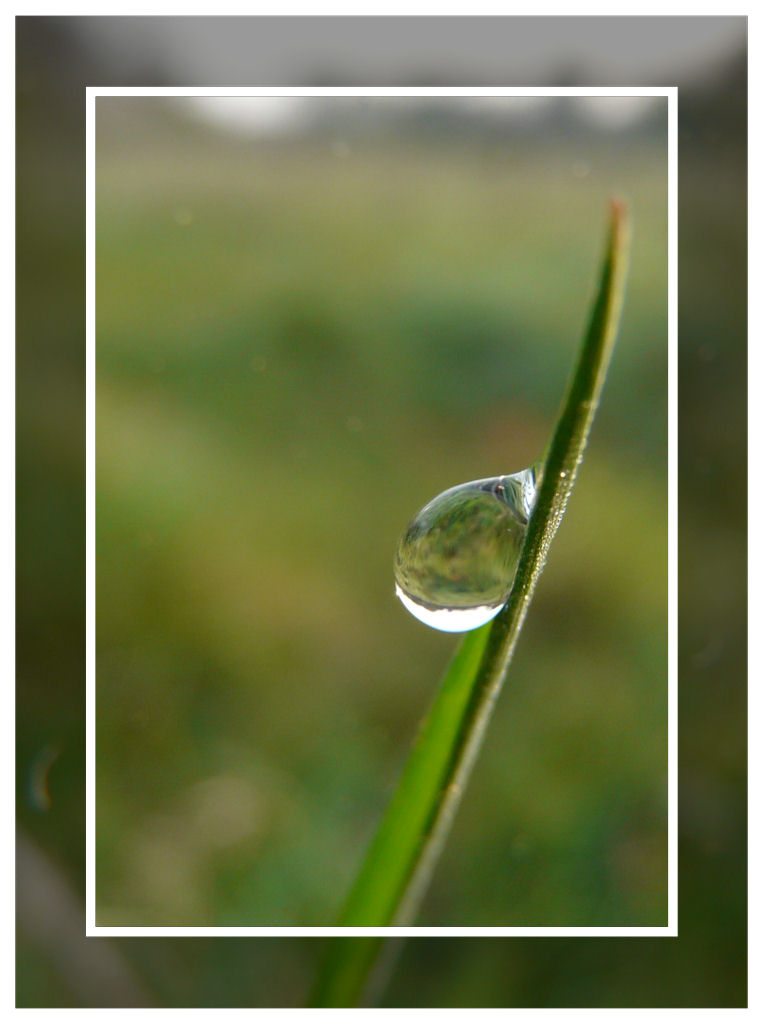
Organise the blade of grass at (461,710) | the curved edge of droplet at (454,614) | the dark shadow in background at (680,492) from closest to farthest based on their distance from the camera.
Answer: the blade of grass at (461,710) → the curved edge of droplet at (454,614) → the dark shadow in background at (680,492)

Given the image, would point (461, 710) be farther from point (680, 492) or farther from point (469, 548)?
point (680, 492)

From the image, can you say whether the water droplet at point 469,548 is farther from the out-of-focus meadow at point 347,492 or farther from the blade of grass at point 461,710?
the out-of-focus meadow at point 347,492

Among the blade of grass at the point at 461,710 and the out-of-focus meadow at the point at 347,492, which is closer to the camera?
the blade of grass at the point at 461,710

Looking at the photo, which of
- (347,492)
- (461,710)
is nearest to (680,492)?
(347,492)

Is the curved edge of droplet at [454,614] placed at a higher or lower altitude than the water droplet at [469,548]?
lower

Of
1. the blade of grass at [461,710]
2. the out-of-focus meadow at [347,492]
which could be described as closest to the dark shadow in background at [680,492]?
the out-of-focus meadow at [347,492]
